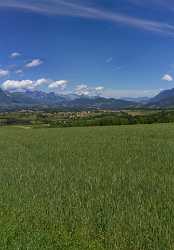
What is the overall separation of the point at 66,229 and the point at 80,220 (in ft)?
1.81

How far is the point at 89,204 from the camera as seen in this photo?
10648mm

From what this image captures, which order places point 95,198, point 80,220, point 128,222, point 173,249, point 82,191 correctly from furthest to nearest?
point 82,191 → point 95,198 → point 80,220 → point 128,222 → point 173,249

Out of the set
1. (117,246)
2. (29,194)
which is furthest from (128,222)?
(29,194)

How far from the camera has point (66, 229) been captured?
29.7 ft

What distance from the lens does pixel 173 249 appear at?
7395 millimetres

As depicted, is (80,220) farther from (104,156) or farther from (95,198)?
(104,156)

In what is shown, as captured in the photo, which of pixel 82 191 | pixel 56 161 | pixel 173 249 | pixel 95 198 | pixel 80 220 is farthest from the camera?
pixel 56 161

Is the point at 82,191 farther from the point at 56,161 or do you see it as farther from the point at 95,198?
the point at 56,161

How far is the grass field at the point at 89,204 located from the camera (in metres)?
8.12

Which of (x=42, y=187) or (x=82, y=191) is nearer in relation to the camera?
(x=82, y=191)

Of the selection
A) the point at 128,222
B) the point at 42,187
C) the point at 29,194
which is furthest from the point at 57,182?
the point at 128,222

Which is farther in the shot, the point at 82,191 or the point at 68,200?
the point at 82,191

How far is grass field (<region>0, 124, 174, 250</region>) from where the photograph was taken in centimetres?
812

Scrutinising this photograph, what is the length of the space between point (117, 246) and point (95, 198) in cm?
355
